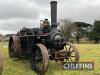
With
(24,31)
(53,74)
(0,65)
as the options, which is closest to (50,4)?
(24,31)

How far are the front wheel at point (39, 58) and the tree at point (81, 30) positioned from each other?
6185 cm

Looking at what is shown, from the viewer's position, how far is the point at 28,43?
1515 cm

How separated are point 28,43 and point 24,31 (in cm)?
153

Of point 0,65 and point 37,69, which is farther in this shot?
point 37,69

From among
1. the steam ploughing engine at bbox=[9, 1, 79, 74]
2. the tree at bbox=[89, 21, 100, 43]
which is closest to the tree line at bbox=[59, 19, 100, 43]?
the tree at bbox=[89, 21, 100, 43]

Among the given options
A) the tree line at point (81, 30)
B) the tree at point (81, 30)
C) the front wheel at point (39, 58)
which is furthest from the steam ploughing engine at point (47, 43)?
the tree at point (81, 30)

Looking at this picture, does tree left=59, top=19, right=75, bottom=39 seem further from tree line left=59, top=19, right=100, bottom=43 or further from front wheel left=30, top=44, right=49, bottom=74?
front wheel left=30, top=44, right=49, bottom=74

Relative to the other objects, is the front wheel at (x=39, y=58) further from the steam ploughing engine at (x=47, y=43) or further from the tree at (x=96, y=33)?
the tree at (x=96, y=33)

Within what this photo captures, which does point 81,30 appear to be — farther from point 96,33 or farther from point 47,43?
point 47,43

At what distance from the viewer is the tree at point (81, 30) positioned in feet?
265

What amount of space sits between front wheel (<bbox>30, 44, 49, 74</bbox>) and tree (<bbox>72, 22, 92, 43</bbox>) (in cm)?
6185

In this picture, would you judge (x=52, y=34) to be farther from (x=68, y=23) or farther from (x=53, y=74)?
(x=68, y=23)

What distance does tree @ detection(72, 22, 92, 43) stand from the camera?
80.8m

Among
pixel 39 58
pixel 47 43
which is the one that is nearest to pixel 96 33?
pixel 47 43
